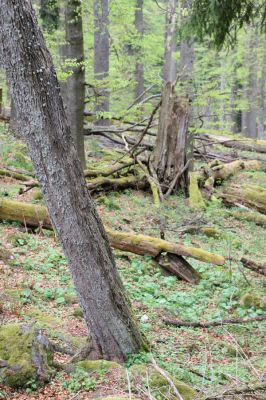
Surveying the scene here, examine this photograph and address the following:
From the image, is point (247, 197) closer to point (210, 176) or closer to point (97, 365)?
point (210, 176)

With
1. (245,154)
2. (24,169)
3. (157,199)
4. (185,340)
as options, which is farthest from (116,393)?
(245,154)

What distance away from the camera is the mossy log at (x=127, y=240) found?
7559 millimetres

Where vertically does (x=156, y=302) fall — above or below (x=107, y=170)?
below

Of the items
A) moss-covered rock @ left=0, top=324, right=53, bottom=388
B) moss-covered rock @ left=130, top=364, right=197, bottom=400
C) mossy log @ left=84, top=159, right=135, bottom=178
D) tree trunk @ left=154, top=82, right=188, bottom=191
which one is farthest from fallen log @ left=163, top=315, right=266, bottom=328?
tree trunk @ left=154, top=82, right=188, bottom=191

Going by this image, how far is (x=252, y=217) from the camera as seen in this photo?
1170cm

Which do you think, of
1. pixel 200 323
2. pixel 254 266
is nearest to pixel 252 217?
pixel 254 266

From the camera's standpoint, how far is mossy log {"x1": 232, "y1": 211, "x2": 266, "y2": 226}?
38.1ft

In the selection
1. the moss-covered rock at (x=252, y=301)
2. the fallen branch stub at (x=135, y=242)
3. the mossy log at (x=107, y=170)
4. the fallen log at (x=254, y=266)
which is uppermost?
the mossy log at (x=107, y=170)

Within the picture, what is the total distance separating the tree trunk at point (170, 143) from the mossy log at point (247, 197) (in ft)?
5.06

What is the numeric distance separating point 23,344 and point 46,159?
168 cm

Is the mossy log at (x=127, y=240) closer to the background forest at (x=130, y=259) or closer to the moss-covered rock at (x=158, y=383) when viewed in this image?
the background forest at (x=130, y=259)

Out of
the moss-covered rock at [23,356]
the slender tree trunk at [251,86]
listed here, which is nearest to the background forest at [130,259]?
the moss-covered rock at [23,356]

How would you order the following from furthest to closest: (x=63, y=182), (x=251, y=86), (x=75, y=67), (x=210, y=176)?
(x=251, y=86) → (x=210, y=176) → (x=75, y=67) → (x=63, y=182)

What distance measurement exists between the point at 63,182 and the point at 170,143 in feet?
30.5
